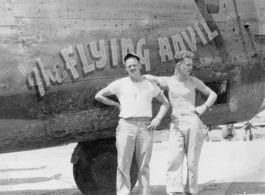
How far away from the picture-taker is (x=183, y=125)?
6.12m

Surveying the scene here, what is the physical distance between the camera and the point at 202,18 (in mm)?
6809

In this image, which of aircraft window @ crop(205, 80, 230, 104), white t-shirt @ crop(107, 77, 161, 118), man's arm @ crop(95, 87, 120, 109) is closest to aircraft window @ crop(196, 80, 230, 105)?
aircraft window @ crop(205, 80, 230, 104)

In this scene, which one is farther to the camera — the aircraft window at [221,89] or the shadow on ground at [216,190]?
the shadow on ground at [216,190]

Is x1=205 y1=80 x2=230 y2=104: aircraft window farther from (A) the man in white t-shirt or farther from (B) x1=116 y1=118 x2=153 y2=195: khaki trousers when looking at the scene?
(B) x1=116 y1=118 x2=153 y2=195: khaki trousers

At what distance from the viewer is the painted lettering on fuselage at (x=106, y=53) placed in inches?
235

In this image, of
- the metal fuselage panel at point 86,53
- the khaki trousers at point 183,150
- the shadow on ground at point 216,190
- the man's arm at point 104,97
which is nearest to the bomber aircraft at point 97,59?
the metal fuselage panel at point 86,53

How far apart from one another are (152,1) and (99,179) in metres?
2.54

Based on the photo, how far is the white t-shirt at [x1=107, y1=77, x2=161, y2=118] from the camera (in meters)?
5.82

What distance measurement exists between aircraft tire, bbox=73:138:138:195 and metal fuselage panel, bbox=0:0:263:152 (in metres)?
0.43

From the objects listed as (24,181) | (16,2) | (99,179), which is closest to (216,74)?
(99,179)

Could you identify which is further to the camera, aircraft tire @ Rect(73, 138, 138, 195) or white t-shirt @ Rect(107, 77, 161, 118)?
aircraft tire @ Rect(73, 138, 138, 195)

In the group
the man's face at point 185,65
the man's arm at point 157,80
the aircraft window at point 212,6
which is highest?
the aircraft window at point 212,6

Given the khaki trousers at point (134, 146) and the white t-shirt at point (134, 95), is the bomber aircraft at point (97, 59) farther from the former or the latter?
the khaki trousers at point (134, 146)

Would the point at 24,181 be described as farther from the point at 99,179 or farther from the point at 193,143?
the point at 193,143
